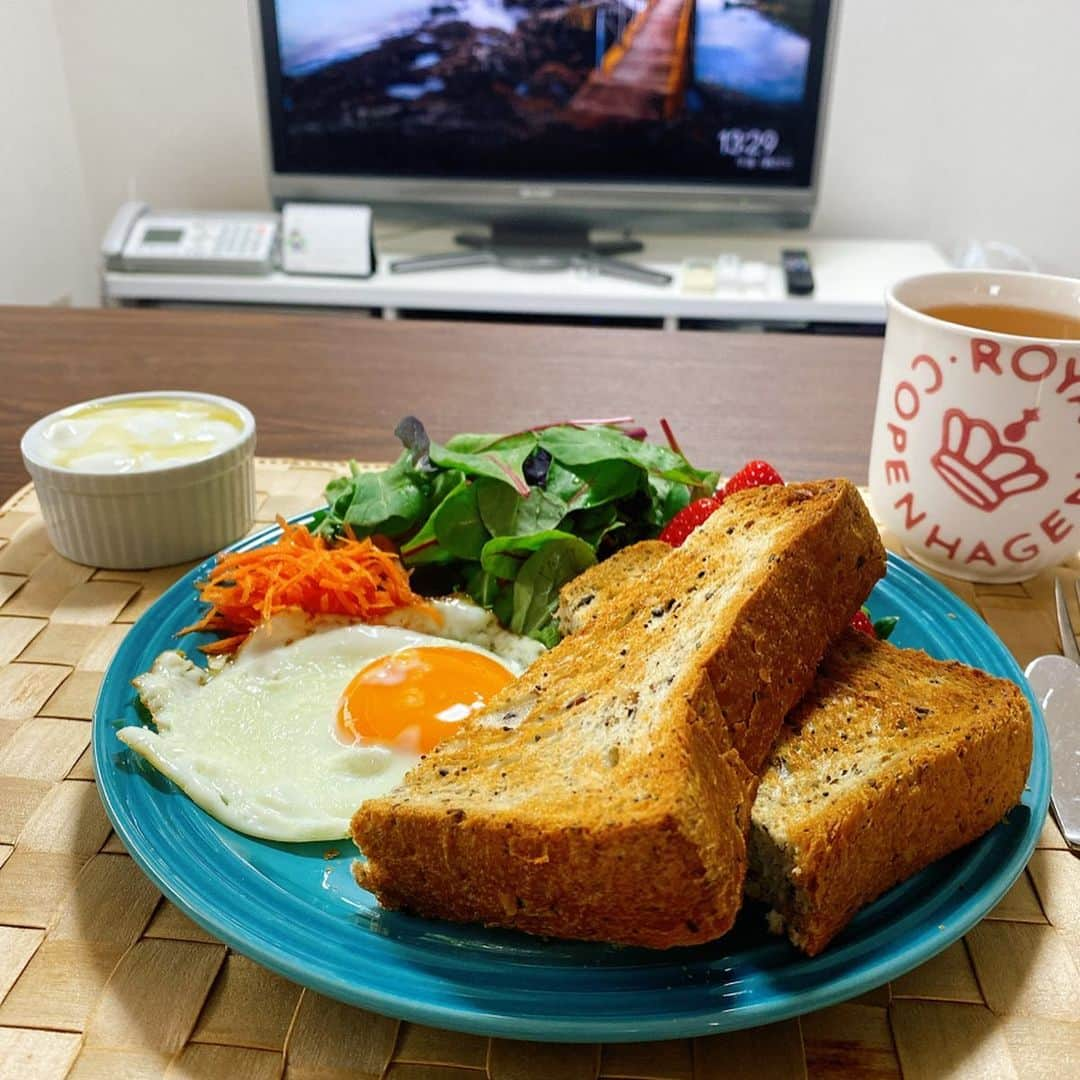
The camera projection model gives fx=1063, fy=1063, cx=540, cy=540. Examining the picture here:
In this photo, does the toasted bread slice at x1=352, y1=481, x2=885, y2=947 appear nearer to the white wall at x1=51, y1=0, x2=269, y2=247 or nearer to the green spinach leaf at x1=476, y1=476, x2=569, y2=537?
the green spinach leaf at x1=476, y1=476, x2=569, y2=537

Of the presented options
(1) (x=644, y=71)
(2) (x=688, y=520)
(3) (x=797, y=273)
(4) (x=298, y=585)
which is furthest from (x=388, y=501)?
(1) (x=644, y=71)

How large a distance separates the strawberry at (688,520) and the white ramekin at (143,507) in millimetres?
732

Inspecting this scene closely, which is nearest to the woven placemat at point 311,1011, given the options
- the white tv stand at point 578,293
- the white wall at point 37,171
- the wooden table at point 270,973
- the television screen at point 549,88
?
the wooden table at point 270,973

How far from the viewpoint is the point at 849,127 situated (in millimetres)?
5199

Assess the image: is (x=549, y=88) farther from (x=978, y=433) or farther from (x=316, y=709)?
(x=316, y=709)

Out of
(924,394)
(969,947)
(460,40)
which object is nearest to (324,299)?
(460,40)

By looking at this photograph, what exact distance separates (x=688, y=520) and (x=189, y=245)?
12.8 ft

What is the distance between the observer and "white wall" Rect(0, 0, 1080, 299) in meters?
4.96

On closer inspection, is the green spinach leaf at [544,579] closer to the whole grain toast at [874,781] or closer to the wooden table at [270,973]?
the whole grain toast at [874,781]

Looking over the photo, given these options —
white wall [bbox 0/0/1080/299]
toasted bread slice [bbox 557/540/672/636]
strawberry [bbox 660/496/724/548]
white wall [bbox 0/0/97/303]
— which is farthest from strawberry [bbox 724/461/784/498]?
white wall [bbox 0/0/97/303]

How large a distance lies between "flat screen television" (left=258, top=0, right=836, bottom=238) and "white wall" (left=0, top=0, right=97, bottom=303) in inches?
49.5

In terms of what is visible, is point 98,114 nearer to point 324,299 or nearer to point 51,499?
point 324,299

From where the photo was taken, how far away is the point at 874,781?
103 centimetres

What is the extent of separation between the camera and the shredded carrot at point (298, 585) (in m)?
1.47
